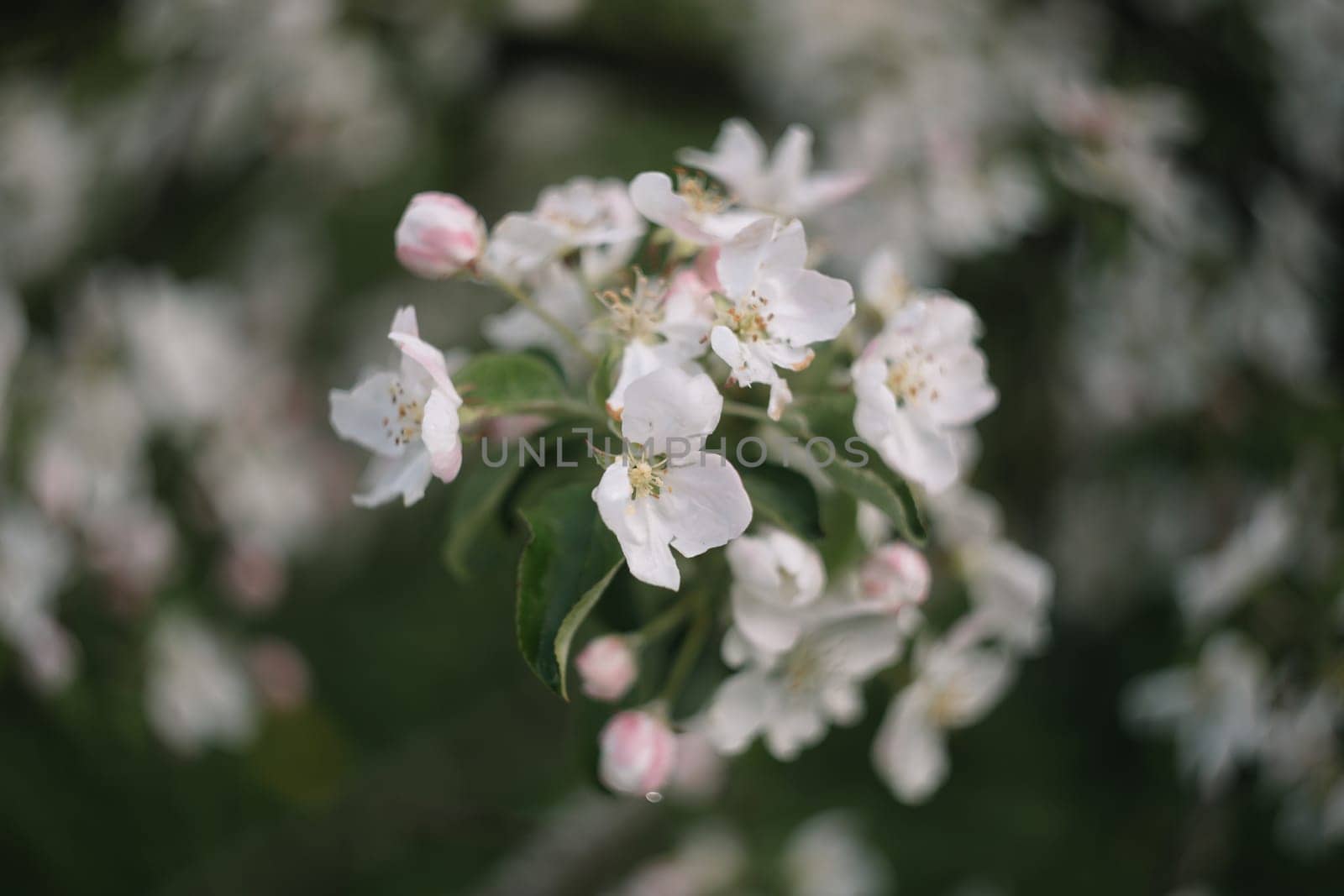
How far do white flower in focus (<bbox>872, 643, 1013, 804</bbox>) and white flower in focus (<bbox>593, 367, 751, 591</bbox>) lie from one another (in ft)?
1.32

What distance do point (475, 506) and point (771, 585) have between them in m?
0.26

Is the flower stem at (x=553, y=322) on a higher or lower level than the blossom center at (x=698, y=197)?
lower

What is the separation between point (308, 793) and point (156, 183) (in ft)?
4.13

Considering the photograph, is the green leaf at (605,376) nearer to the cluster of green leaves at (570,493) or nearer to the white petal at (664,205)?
the cluster of green leaves at (570,493)

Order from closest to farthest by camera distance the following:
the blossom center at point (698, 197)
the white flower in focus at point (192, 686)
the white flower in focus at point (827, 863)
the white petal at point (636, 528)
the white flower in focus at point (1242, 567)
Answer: the white petal at point (636, 528), the blossom center at point (698, 197), the white flower in focus at point (1242, 567), the white flower in focus at point (192, 686), the white flower in focus at point (827, 863)

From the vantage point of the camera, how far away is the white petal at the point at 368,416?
91cm

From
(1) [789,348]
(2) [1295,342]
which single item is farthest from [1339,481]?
(1) [789,348]

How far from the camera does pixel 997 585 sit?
1.13 meters

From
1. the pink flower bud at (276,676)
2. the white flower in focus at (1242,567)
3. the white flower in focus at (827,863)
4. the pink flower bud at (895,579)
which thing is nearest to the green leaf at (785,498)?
the pink flower bud at (895,579)

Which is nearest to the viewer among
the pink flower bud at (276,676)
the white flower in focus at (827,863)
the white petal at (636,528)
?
the white petal at (636,528)

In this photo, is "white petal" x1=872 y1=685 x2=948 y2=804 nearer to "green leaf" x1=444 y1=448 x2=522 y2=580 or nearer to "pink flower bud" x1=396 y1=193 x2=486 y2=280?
"green leaf" x1=444 y1=448 x2=522 y2=580

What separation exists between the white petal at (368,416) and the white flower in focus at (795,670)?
1.12 feet

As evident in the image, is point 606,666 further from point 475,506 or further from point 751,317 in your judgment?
point 751,317

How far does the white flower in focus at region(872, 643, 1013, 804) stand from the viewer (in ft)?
3.55
